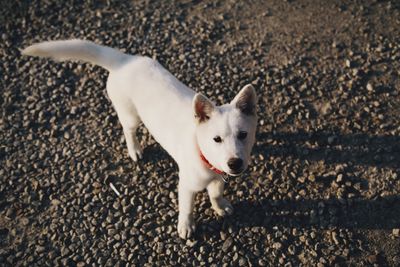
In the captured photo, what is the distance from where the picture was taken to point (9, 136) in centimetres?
570

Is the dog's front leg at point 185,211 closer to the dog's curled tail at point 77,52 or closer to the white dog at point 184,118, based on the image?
the white dog at point 184,118

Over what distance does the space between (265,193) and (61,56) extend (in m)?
2.97

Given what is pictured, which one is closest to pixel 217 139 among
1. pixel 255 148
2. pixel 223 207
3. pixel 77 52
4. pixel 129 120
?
pixel 223 207

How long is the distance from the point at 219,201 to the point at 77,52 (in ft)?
7.95

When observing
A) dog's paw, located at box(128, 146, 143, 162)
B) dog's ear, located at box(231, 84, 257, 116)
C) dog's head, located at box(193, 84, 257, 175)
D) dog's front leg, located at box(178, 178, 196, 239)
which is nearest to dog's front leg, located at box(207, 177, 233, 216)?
dog's front leg, located at box(178, 178, 196, 239)

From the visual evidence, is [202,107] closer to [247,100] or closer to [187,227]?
[247,100]

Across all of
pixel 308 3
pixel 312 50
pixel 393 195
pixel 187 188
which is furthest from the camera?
pixel 308 3

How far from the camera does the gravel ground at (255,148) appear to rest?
4441 millimetres

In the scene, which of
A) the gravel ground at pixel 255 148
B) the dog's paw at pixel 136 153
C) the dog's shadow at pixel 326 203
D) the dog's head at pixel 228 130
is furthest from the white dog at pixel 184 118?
the gravel ground at pixel 255 148

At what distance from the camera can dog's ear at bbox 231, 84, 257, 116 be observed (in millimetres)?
3477

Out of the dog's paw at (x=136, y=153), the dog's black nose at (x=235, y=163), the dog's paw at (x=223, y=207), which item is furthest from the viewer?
the dog's paw at (x=136, y=153)

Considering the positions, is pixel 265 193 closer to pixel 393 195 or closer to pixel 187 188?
pixel 187 188

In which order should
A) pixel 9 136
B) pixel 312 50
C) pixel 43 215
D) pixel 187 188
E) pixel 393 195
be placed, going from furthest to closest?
pixel 312 50
pixel 9 136
pixel 43 215
pixel 393 195
pixel 187 188

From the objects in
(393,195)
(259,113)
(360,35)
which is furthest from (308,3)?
(393,195)
